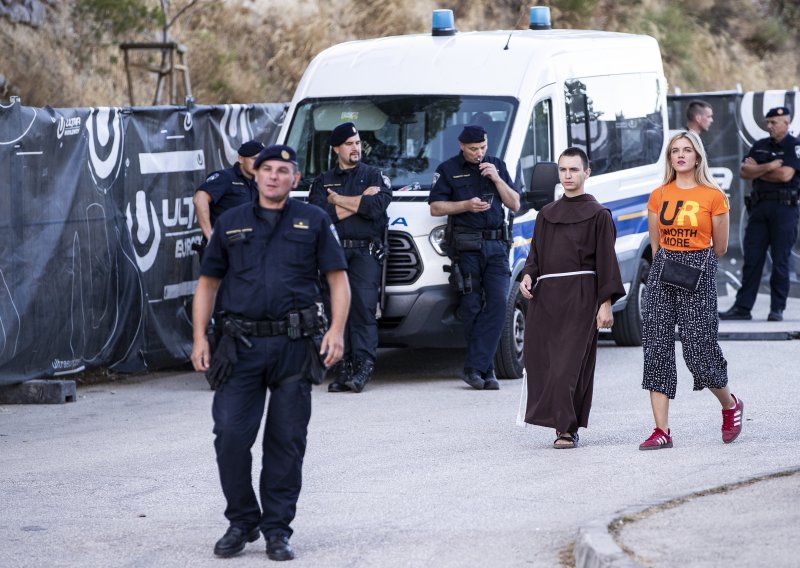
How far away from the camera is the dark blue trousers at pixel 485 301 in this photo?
38.8 ft

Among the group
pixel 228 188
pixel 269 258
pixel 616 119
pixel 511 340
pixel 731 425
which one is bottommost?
pixel 511 340

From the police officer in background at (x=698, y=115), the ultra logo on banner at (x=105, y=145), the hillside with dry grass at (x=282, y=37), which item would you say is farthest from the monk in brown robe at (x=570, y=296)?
the hillside with dry grass at (x=282, y=37)

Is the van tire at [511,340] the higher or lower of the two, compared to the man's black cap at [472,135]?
lower

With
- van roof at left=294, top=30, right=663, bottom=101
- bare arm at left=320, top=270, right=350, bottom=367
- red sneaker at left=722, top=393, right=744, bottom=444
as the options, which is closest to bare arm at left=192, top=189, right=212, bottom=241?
van roof at left=294, top=30, right=663, bottom=101

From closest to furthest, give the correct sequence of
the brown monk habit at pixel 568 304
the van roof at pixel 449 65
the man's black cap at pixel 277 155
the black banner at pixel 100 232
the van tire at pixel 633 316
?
the man's black cap at pixel 277 155 → the brown monk habit at pixel 568 304 → the black banner at pixel 100 232 → the van roof at pixel 449 65 → the van tire at pixel 633 316

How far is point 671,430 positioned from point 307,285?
3.80m

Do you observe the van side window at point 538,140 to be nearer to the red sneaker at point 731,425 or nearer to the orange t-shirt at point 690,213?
the orange t-shirt at point 690,213

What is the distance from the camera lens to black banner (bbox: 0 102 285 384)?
11.5 meters

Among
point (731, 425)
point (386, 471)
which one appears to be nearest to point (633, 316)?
point (731, 425)

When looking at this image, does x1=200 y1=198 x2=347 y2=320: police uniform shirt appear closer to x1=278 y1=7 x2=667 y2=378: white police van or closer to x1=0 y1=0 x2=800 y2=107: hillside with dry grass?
x1=278 y1=7 x2=667 y2=378: white police van

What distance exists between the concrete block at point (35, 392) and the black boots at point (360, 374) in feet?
7.37

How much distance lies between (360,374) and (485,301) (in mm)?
1161

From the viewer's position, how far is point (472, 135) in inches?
453

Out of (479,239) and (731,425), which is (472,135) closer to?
(479,239)
